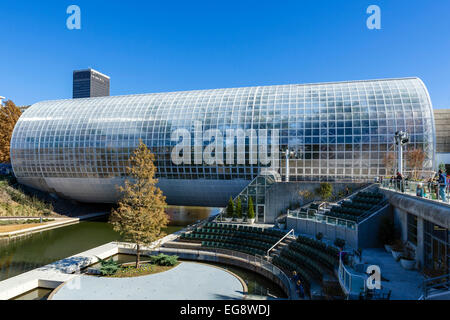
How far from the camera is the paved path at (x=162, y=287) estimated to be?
17.2 m

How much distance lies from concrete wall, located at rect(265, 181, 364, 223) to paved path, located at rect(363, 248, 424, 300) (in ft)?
43.0

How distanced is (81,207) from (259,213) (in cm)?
3529

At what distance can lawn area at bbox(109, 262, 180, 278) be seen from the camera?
2113 centimetres

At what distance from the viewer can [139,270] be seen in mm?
22141

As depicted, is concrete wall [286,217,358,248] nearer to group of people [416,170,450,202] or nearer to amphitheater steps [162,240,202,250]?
group of people [416,170,450,202]

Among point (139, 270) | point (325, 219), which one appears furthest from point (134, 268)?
point (325, 219)

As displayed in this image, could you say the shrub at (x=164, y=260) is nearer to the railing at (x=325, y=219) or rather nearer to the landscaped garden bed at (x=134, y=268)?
the landscaped garden bed at (x=134, y=268)

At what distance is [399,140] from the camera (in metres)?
25.5

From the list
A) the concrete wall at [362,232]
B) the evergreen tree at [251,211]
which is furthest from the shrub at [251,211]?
the concrete wall at [362,232]

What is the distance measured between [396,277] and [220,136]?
97.5 ft

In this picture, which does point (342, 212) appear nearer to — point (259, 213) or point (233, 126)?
point (259, 213)

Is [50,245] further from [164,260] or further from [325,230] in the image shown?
[325,230]

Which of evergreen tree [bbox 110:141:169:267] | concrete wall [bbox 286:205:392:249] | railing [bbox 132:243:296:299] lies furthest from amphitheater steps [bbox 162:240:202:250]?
concrete wall [bbox 286:205:392:249]
